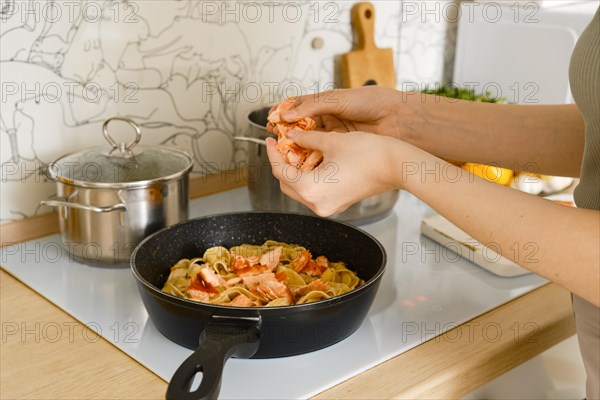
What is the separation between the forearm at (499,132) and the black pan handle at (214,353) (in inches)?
16.3

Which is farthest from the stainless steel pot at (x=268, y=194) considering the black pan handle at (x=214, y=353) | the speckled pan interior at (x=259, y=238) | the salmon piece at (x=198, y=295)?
the black pan handle at (x=214, y=353)

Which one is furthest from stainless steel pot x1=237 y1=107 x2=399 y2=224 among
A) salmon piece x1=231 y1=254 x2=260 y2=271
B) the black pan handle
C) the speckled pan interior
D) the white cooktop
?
the black pan handle

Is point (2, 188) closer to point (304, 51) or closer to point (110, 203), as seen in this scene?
point (110, 203)

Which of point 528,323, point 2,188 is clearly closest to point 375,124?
point 528,323

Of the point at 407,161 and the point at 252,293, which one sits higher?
the point at 407,161

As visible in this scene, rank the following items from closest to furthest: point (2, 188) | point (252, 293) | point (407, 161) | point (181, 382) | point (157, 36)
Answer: point (181, 382) → point (407, 161) → point (252, 293) → point (2, 188) → point (157, 36)

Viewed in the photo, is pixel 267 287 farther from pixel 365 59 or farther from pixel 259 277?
pixel 365 59

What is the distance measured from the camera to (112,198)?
3.72ft

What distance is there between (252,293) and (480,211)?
0.37 metres

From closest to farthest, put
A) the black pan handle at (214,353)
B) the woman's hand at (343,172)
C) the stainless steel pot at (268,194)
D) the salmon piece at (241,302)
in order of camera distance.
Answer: the black pan handle at (214,353) < the woman's hand at (343,172) < the salmon piece at (241,302) < the stainless steel pot at (268,194)

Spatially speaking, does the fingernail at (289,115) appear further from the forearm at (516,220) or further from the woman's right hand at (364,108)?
the forearm at (516,220)

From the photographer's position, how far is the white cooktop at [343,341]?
3.02ft

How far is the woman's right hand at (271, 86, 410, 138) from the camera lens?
1.11 metres

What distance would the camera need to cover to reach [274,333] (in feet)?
3.02
